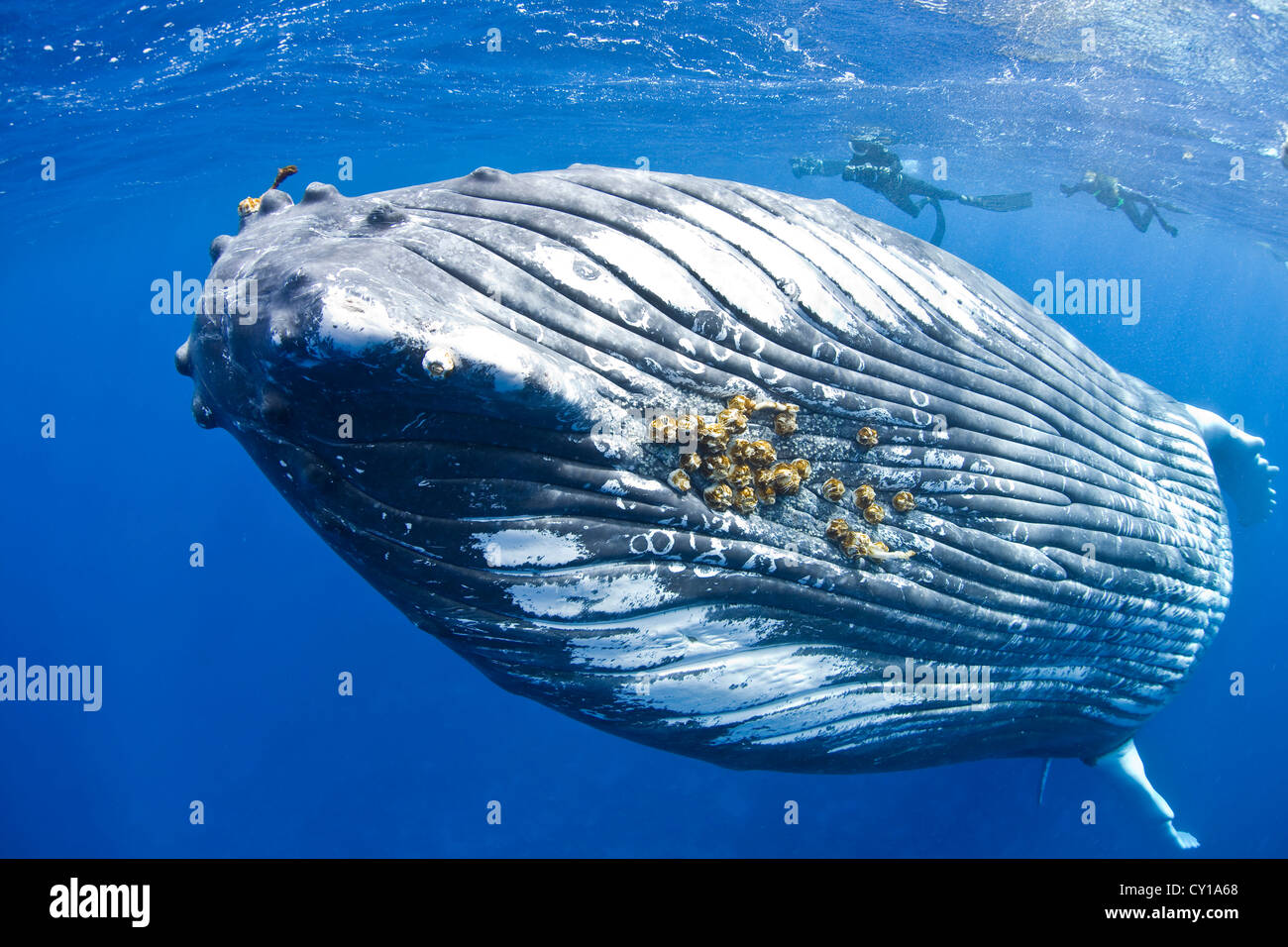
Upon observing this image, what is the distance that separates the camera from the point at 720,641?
386cm

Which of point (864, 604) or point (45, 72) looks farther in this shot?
point (45, 72)

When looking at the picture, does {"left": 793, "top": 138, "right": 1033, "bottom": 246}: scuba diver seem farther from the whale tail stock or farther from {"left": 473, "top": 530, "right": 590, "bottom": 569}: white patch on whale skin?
{"left": 473, "top": 530, "right": 590, "bottom": 569}: white patch on whale skin

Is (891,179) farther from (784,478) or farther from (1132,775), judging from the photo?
(784,478)

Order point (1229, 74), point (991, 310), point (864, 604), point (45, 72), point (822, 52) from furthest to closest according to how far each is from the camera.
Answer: point (822, 52), point (45, 72), point (1229, 74), point (991, 310), point (864, 604)

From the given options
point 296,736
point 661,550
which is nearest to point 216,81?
point 296,736

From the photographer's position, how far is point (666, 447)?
11.9 feet

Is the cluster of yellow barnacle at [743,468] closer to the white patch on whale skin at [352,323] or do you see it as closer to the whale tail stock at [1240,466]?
the white patch on whale skin at [352,323]

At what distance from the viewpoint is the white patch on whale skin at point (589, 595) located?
135 inches

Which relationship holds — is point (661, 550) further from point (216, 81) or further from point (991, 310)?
point (216, 81)

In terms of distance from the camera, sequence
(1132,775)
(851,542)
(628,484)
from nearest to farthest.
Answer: (628,484) → (851,542) → (1132,775)

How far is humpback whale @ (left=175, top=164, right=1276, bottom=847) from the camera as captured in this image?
10.2 ft

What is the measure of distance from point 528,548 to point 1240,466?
10730mm

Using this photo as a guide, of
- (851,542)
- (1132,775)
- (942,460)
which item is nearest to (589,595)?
(851,542)

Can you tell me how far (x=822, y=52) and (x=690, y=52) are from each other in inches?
164
